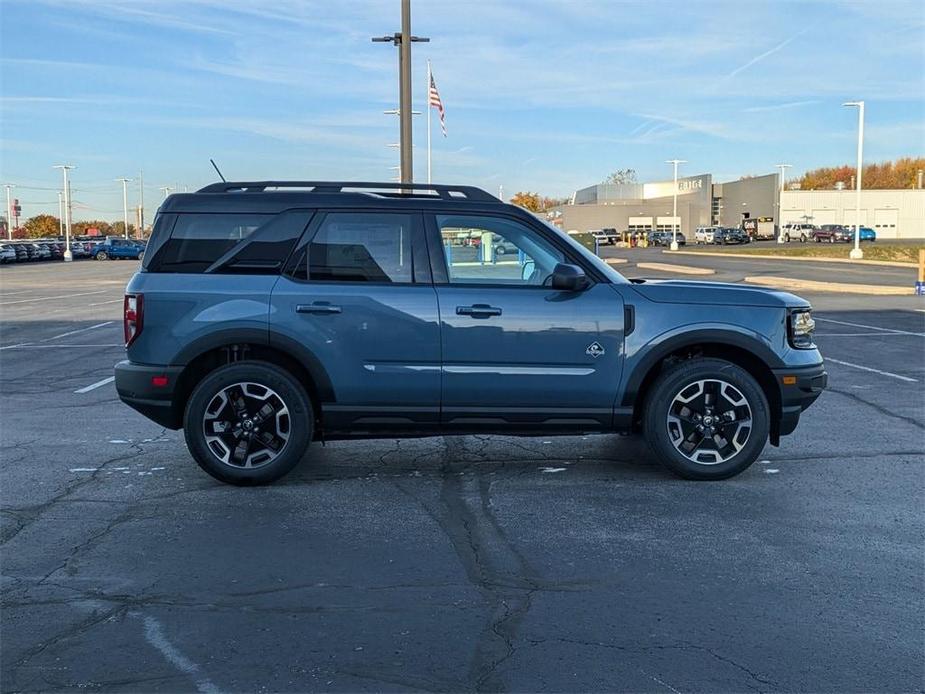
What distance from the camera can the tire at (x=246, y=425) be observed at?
621 centimetres

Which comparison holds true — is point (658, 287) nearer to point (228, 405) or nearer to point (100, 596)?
point (228, 405)

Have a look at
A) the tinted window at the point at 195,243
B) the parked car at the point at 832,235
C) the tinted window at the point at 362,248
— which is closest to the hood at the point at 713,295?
the tinted window at the point at 362,248

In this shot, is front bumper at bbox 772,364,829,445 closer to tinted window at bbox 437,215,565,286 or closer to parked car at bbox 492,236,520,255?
tinted window at bbox 437,215,565,286

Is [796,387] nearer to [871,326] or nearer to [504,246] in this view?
[504,246]

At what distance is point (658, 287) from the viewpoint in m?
6.37

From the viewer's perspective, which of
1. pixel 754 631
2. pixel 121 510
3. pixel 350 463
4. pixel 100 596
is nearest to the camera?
pixel 754 631

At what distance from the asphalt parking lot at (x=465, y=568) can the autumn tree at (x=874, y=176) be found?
13057cm

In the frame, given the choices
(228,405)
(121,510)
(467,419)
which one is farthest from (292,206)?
(121,510)

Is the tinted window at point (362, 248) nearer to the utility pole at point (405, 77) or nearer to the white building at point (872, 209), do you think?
the utility pole at point (405, 77)

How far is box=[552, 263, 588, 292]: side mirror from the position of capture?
6.04 m

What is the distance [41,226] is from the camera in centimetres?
14175

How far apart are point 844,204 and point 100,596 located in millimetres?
109969

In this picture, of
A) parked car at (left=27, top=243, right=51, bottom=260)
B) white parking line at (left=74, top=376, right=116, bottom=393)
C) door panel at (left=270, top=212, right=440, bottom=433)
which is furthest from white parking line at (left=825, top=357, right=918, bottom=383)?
parked car at (left=27, top=243, right=51, bottom=260)

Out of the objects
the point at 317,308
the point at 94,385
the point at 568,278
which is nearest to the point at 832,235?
the point at 94,385
